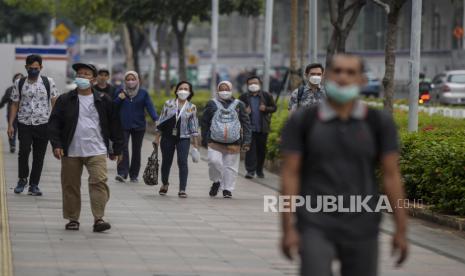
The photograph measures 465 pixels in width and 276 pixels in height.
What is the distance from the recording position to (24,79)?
16266mm

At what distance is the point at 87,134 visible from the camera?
12.5m

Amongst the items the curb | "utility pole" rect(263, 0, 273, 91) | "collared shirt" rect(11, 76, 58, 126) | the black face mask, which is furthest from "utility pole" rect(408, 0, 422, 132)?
"utility pole" rect(263, 0, 273, 91)

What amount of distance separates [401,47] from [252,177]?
174 ft

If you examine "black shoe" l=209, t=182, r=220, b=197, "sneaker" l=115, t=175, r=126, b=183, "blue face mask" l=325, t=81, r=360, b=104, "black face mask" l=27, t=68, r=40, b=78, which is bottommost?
"sneaker" l=115, t=175, r=126, b=183

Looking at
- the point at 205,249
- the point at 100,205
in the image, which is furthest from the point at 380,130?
the point at 100,205

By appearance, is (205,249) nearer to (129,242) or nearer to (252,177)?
(129,242)

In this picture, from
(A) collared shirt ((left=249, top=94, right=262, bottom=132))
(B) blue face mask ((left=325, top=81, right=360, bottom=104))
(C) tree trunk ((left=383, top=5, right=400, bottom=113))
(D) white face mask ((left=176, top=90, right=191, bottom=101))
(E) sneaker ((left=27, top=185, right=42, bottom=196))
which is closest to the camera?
(B) blue face mask ((left=325, top=81, right=360, bottom=104))

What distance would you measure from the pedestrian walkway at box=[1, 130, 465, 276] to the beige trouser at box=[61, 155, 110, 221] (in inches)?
9.5

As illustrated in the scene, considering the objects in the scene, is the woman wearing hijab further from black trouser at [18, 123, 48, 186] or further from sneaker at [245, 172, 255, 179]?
black trouser at [18, 123, 48, 186]

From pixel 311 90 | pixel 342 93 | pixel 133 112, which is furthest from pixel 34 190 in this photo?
pixel 342 93

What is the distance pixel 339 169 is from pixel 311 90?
406 inches

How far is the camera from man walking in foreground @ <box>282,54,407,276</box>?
658 centimetres

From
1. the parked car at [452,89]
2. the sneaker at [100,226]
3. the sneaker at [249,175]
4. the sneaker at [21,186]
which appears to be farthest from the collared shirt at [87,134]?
the parked car at [452,89]

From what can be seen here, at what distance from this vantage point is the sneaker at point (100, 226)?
12539 millimetres
